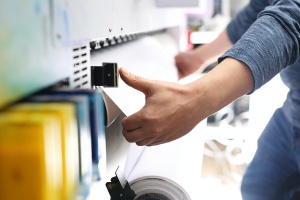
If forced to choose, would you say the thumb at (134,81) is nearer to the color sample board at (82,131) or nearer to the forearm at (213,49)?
the color sample board at (82,131)

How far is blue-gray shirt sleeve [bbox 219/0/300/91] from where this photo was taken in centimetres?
69

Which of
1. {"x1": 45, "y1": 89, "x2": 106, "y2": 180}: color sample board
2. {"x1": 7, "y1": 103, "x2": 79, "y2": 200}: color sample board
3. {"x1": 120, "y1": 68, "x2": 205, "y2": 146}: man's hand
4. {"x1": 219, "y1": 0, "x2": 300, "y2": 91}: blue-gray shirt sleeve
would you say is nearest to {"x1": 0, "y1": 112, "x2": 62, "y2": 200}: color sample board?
{"x1": 7, "y1": 103, "x2": 79, "y2": 200}: color sample board

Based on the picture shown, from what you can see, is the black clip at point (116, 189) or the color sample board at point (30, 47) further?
the black clip at point (116, 189)

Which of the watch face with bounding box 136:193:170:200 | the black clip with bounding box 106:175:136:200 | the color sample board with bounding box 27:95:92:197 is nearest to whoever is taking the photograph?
the color sample board with bounding box 27:95:92:197

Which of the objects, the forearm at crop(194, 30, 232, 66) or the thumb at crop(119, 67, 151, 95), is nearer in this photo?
the thumb at crop(119, 67, 151, 95)

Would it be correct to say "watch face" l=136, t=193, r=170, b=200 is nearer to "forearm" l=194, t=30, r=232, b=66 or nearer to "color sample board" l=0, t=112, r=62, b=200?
"color sample board" l=0, t=112, r=62, b=200

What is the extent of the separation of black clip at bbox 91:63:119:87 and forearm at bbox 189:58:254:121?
0.47ft

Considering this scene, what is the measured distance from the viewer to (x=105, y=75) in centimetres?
71

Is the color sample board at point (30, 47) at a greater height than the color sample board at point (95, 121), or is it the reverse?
the color sample board at point (30, 47)

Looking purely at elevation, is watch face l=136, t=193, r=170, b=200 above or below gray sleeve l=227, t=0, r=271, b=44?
below

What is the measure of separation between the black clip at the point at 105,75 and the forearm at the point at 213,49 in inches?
37.7

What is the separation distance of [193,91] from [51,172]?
1.15ft

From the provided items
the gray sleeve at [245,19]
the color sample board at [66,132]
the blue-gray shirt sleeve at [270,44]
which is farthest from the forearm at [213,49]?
the color sample board at [66,132]

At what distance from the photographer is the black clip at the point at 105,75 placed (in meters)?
0.68
